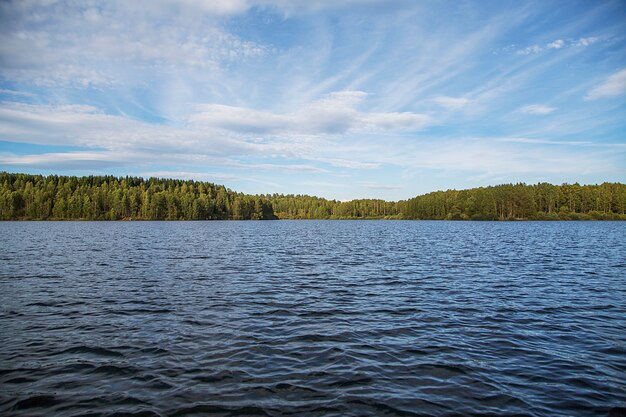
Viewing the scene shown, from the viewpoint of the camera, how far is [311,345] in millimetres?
14797

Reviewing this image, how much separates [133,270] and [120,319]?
16.5 meters

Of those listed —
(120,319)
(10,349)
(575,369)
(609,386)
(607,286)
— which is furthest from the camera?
(607,286)

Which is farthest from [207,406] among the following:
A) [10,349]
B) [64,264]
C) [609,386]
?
[64,264]

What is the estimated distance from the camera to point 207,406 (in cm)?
997

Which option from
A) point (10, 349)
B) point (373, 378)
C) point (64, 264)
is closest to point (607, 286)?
point (373, 378)

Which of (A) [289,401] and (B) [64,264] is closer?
(A) [289,401]

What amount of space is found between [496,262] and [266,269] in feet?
79.9

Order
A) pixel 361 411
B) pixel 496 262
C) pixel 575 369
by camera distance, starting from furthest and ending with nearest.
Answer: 1. pixel 496 262
2. pixel 575 369
3. pixel 361 411

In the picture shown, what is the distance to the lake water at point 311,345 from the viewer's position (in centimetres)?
1038

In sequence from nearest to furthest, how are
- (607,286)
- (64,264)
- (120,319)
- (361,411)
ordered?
(361,411) → (120,319) → (607,286) → (64,264)

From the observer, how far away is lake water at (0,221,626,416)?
34.0 ft

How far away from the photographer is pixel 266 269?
35.2m

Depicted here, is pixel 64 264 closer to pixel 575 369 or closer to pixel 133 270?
pixel 133 270

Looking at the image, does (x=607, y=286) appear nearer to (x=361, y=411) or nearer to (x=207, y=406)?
(x=361, y=411)
